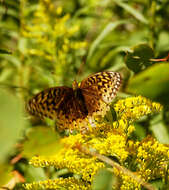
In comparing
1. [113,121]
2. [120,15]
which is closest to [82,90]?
[113,121]

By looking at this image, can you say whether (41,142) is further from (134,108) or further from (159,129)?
(159,129)

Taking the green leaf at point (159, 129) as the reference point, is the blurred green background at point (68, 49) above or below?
above

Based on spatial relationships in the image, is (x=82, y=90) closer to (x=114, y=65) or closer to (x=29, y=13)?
(x=114, y=65)

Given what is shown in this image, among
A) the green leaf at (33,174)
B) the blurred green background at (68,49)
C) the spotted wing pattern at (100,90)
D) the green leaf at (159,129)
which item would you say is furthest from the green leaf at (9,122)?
the green leaf at (159,129)

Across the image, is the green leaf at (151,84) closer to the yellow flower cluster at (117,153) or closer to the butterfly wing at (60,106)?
the yellow flower cluster at (117,153)

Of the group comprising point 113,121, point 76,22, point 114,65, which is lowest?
point 113,121

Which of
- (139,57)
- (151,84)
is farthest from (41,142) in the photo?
(139,57)
